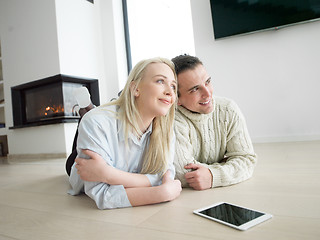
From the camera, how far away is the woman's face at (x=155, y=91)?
92 cm

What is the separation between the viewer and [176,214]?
0.80 meters

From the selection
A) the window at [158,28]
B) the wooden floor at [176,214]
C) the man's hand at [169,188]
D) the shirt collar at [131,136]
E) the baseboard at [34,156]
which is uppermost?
the window at [158,28]

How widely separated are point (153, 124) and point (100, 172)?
0.98 feet

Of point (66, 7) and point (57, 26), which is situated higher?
point (66, 7)

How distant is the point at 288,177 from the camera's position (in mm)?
1146

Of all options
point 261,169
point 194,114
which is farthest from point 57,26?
point 261,169

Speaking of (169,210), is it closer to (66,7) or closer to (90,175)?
(90,175)

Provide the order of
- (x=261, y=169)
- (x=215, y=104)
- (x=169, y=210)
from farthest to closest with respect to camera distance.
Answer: (x=261, y=169), (x=215, y=104), (x=169, y=210)

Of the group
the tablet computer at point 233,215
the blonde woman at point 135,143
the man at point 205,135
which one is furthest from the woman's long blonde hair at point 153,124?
the tablet computer at point 233,215

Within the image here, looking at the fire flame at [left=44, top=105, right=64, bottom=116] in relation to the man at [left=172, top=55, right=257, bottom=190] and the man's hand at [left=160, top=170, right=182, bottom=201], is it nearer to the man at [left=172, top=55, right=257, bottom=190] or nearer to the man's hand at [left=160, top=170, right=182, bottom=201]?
the man at [left=172, top=55, right=257, bottom=190]

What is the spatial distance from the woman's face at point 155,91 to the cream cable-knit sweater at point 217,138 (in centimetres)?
22

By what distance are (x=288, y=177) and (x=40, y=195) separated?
3.86 feet

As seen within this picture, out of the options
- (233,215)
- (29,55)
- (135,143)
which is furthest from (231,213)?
(29,55)

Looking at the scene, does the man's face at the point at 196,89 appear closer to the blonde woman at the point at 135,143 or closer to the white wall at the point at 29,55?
the blonde woman at the point at 135,143
